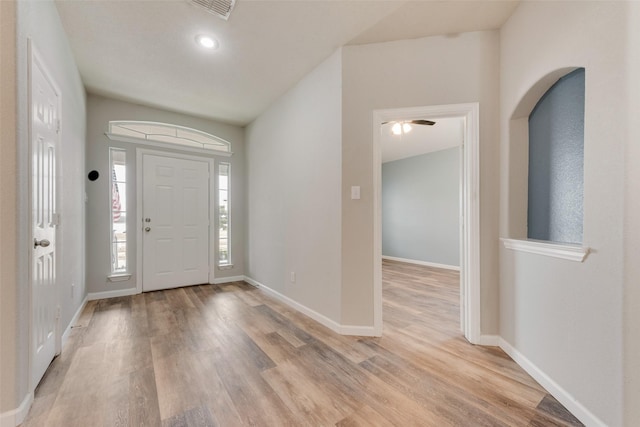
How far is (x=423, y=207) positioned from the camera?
19.3ft

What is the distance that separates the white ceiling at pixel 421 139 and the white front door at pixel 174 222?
3.27m

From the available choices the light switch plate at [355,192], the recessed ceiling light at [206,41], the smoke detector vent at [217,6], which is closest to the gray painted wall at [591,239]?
the light switch plate at [355,192]

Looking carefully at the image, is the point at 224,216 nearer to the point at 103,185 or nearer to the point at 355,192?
the point at 103,185

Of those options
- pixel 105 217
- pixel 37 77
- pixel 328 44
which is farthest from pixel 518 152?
pixel 105 217

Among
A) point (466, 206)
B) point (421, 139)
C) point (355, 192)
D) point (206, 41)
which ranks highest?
point (206, 41)

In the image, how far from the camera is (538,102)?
186 centimetres

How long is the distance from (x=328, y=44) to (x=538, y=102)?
176cm

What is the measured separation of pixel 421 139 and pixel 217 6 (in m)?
4.03

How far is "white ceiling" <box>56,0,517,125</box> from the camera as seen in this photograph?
1.89 m

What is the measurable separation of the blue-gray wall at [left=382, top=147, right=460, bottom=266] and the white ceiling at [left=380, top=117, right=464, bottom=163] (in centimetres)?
30

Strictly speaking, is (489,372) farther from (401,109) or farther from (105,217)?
(105,217)

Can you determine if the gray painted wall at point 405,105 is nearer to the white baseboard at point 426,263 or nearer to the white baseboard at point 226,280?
the white baseboard at point 226,280

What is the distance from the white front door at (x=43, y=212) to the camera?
1478 millimetres

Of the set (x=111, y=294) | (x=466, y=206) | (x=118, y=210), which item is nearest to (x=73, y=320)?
(x=111, y=294)
